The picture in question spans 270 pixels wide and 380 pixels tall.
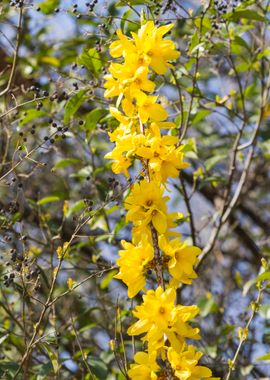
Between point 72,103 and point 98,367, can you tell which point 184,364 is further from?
point 72,103

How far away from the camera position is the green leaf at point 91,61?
267 cm

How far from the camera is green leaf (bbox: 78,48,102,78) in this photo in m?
2.67

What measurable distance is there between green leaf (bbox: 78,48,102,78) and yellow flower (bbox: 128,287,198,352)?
1222 mm

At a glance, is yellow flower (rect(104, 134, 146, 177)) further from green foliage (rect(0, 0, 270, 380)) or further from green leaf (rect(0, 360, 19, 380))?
green leaf (rect(0, 360, 19, 380))

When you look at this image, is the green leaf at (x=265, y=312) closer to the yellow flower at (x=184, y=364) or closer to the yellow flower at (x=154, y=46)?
the yellow flower at (x=184, y=364)

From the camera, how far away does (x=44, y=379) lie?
260 centimetres

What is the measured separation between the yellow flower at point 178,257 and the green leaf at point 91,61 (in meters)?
1.07

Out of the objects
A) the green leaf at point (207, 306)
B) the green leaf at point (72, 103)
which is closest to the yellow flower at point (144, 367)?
the green leaf at point (72, 103)

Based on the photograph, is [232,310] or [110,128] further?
[232,310]

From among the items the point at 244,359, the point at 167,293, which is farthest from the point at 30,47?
the point at 167,293

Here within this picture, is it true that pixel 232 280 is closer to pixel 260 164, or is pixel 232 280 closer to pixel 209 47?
pixel 260 164

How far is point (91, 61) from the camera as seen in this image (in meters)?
2.76

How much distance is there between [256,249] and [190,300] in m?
0.78

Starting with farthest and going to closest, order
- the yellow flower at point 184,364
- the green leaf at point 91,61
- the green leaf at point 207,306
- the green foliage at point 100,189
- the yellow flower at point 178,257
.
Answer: the green leaf at point 207,306
the green leaf at point 91,61
the green foliage at point 100,189
the yellow flower at point 178,257
the yellow flower at point 184,364
